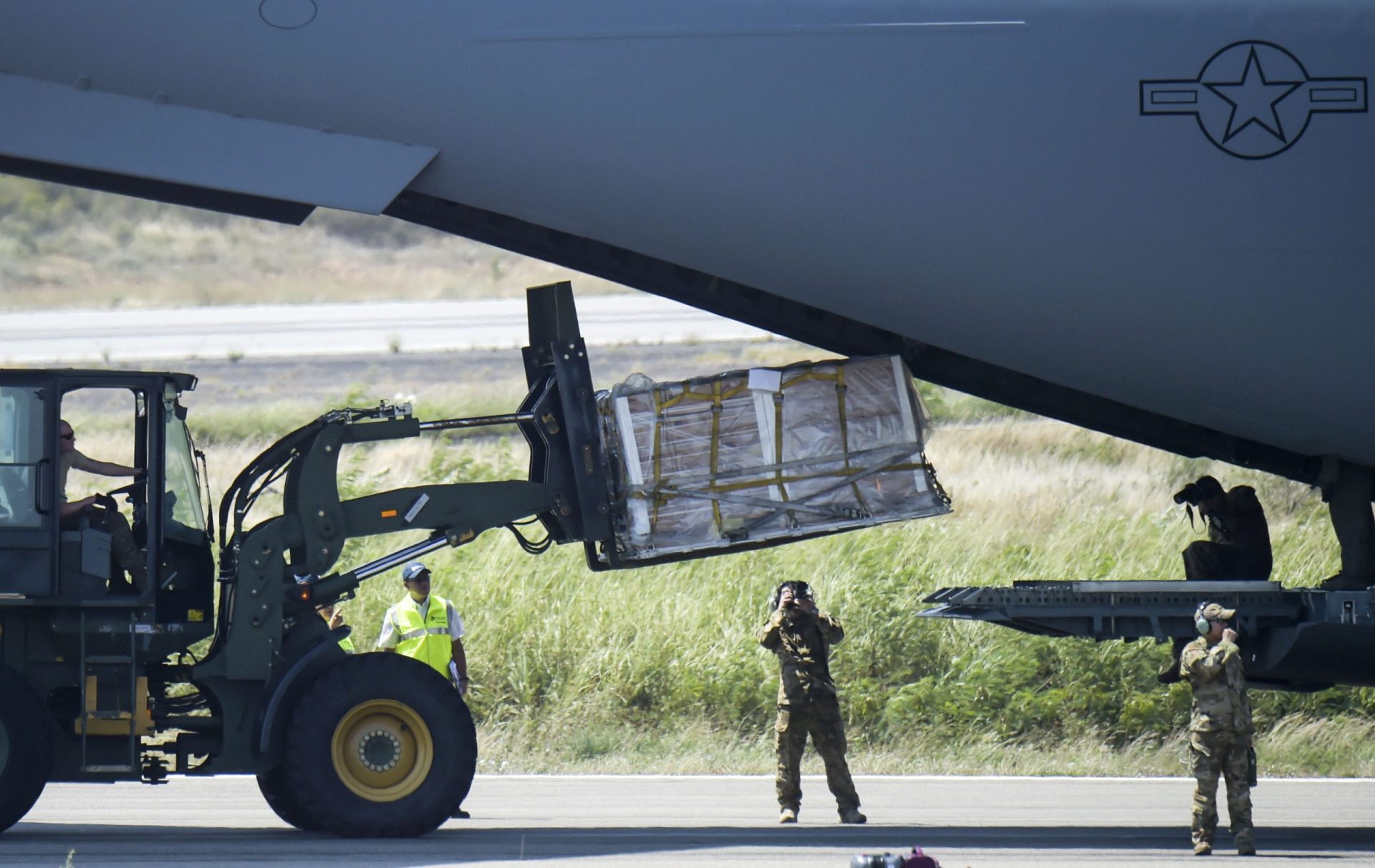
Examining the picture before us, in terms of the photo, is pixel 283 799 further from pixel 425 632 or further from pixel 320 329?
pixel 320 329

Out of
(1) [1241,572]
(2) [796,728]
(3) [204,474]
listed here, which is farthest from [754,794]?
(3) [204,474]

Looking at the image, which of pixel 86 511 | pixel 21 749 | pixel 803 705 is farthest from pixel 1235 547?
pixel 21 749

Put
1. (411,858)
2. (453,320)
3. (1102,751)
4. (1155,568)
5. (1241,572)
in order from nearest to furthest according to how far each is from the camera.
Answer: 1. (411,858)
2. (1241,572)
3. (1102,751)
4. (1155,568)
5. (453,320)

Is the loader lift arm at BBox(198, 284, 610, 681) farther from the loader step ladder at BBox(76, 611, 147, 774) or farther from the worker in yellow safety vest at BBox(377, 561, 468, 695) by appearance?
the worker in yellow safety vest at BBox(377, 561, 468, 695)

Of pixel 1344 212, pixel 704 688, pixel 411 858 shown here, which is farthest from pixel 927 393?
pixel 411 858

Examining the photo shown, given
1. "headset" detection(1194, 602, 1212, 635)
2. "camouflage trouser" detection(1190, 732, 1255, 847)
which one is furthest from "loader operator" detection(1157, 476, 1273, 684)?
"camouflage trouser" detection(1190, 732, 1255, 847)

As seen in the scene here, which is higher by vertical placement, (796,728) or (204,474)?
(204,474)

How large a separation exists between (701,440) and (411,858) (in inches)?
123

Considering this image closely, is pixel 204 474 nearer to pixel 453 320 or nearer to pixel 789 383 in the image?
pixel 789 383

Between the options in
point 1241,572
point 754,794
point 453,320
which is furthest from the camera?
point 453,320

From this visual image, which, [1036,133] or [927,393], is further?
[927,393]

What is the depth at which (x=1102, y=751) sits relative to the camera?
15016 mm

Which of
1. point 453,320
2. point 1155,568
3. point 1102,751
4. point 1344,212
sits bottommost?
point 1102,751

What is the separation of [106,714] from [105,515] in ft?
3.97
